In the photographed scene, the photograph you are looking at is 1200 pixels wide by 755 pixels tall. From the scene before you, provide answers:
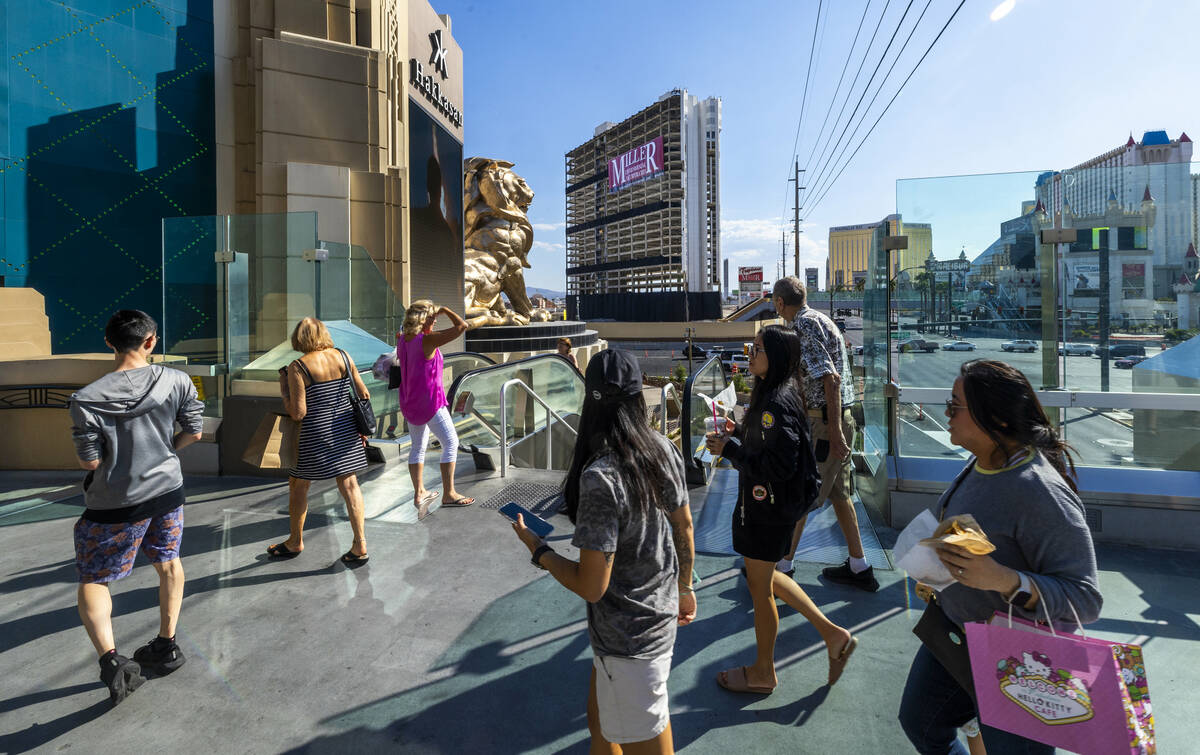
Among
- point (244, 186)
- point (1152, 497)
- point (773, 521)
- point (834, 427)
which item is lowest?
point (1152, 497)

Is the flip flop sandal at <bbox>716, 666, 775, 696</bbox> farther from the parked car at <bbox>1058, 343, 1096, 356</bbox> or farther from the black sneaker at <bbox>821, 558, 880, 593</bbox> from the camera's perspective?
the parked car at <bbox>1058, 343, 1096, 356</bbox>

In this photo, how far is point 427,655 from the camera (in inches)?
128

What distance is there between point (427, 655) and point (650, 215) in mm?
88172

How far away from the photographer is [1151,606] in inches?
143

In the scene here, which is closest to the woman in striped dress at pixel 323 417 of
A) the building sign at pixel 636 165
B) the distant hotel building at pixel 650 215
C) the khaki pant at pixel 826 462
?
the khaki pant at pixel 826 462

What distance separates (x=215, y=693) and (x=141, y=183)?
30.3 feet

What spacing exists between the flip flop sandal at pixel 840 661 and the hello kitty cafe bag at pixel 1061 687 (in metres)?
1.31

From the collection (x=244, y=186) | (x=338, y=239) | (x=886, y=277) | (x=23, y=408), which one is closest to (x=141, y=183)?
(x=244, y=186)

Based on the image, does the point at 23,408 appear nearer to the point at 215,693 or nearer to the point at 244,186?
the point at 244,186

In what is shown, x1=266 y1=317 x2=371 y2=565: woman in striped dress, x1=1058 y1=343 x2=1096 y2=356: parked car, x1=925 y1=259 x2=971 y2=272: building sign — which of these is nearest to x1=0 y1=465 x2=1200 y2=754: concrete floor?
x1=266 y1=317 x2=371 y2=565: woman in striped dress

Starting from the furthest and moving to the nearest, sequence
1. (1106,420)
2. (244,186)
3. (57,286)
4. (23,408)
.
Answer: (244,186), (57,286), (23,408), (1106,420)

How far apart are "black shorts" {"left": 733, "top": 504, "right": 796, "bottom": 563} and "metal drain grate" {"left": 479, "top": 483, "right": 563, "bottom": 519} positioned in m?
2.85

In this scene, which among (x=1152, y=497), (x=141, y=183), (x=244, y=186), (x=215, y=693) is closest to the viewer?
(x=215, y=693)

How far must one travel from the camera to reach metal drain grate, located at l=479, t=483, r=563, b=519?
18.2 feet
